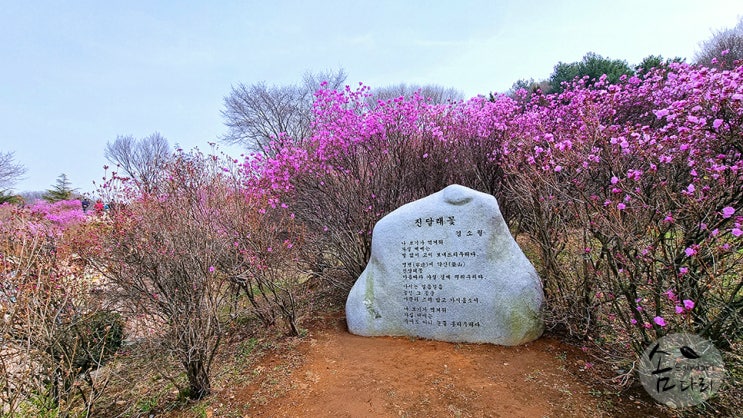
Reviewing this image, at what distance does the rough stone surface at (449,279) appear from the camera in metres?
3.49

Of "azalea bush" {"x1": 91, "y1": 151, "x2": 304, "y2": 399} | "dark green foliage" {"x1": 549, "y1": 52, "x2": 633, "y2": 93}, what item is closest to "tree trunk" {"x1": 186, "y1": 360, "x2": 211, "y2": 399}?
"azalea bush" {"x1": 91, "y1": 151, "x2": 304, "y2": 399}

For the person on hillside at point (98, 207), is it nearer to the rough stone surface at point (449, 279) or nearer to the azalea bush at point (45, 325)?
the azalea bush at point (45, 325)

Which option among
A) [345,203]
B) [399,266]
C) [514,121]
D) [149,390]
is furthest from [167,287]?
[514,121]

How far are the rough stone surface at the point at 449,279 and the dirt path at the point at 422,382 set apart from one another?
0.63 ft

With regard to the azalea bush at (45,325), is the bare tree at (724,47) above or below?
above

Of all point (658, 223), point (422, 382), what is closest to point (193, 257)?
point (422, 382)

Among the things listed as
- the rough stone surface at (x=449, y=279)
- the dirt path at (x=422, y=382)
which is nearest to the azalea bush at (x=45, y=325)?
the dirt path at (x=422, y=382)

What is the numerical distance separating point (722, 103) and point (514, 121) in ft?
12.2

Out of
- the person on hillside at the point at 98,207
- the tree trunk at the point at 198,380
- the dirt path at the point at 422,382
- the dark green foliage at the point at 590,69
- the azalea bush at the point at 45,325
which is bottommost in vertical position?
the dirt path at the point at 422,382

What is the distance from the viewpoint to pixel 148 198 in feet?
14.8

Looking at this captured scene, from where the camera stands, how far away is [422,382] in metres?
2.97

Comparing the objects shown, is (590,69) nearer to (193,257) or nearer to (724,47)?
(724,47)

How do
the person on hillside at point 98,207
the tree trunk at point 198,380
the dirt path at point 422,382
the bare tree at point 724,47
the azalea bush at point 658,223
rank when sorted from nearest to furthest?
the azalea bush at point 658,223 < the dirt path at point 422,382 < the tree trunk at point 198,380 < the person on hillside at point 98,207 < the bare tree at point 724,47
